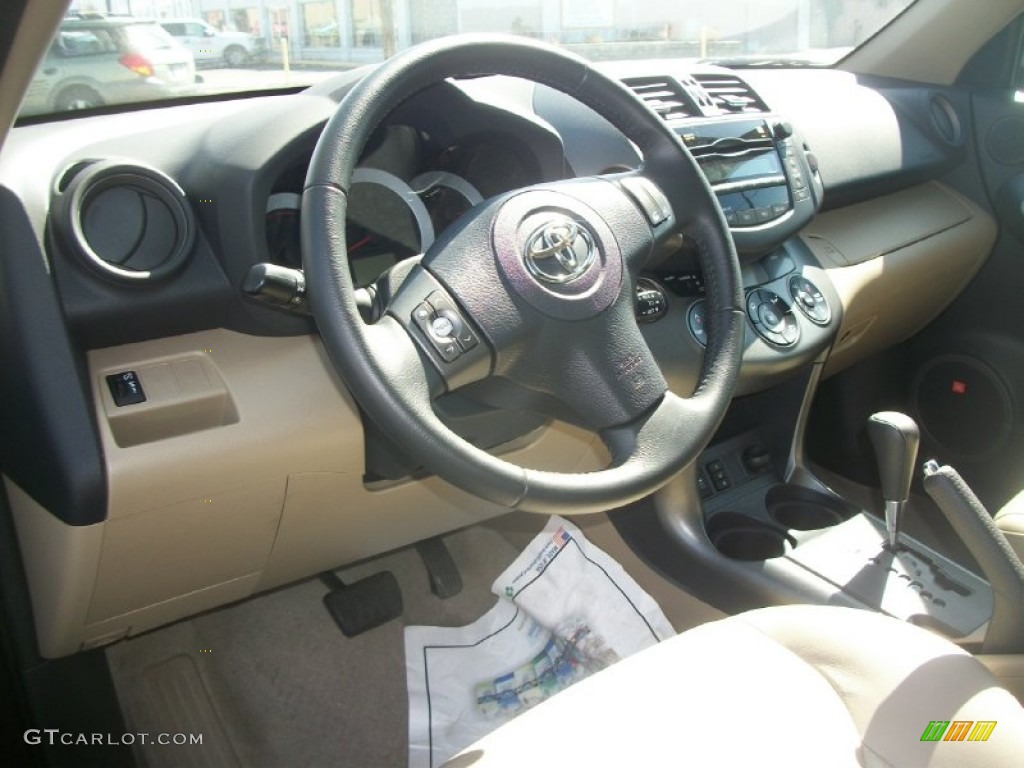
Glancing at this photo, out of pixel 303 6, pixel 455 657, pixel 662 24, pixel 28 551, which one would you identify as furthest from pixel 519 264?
pixel 662 24

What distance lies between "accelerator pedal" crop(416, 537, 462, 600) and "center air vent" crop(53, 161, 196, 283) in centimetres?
107

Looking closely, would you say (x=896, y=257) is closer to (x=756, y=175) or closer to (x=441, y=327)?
(x=756, y=175)

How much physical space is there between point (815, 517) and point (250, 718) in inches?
46.4

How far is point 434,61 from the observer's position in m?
1.18

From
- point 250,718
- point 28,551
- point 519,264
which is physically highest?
point 519,264

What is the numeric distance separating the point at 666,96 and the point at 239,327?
1.00 m

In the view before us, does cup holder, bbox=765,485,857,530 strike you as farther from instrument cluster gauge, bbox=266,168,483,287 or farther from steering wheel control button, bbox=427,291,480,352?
steering wheel control button, bbox=427,291,480,352

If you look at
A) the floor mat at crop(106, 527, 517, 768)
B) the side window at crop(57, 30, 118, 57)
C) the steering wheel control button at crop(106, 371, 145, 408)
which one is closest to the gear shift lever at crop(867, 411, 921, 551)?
the floor mat at crop(106, 527, 517, 768)

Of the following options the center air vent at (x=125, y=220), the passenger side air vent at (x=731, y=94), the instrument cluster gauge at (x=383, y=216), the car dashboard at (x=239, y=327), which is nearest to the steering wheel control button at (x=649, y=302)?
the car dashboard at (x=239, y=327)

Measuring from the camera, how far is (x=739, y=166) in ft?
6.07

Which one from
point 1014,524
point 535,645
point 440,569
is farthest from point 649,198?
point 440,569

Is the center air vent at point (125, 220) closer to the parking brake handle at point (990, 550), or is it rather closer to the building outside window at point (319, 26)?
the building outside window at point (319, 26)

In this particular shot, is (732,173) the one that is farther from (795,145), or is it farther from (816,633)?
(816,633)

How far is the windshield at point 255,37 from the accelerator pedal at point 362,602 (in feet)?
3.40
